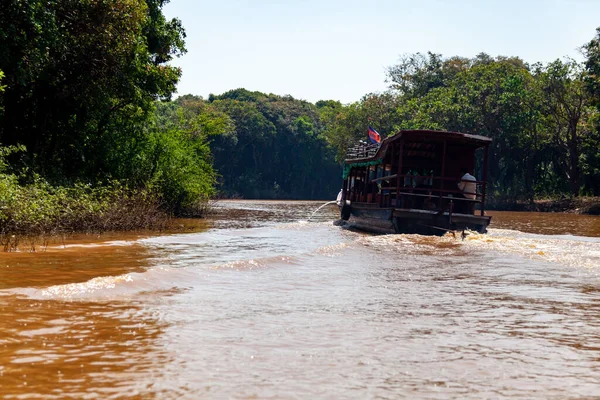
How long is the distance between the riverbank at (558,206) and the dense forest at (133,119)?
3.67 ft

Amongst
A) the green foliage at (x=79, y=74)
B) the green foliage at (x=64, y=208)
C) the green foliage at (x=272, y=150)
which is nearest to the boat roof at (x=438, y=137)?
the green foliage at (x=64, y=208)

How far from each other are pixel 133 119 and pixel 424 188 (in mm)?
11260

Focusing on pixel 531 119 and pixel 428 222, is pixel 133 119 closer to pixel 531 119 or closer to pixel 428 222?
pixel 428 222

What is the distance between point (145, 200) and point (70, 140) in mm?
4055

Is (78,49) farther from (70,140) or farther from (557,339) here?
(557,339)

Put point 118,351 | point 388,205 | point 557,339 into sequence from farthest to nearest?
1. point 388,205
2. point 557,339
3. point 118,351

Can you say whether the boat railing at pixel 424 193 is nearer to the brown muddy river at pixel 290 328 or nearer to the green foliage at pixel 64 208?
the brown muddy river at pixel 290 328

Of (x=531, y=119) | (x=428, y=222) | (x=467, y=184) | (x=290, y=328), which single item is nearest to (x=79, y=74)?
Result: (x=428, y=222)

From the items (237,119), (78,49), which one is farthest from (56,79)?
(237,119)

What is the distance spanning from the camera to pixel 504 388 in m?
4.29

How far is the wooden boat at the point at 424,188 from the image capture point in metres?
17.7

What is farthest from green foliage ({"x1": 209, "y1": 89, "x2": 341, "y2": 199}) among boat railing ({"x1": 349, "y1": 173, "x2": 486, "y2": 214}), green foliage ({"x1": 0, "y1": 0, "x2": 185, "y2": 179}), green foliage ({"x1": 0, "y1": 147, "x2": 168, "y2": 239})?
green foliage ({"x1": 0, "y1": 147, "x2": 168, "y2": 239})

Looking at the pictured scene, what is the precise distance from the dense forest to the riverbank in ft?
3.67

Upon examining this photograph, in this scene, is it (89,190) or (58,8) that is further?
(89,190)
